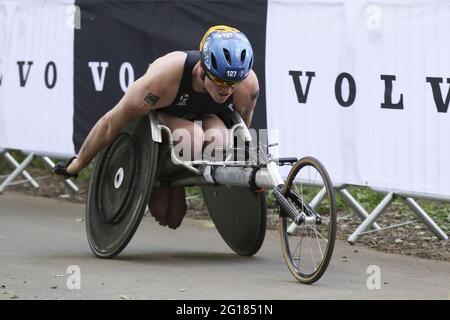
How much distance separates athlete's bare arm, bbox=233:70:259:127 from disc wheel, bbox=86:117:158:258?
62 centimetres

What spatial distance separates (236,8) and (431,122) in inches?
87.6

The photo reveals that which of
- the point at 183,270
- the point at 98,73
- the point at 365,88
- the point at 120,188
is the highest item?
the point at 98,73

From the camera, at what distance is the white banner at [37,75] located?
39.7 ft

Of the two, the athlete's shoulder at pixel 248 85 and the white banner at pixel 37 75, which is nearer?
the athlete's shoulder at pixel 248 85

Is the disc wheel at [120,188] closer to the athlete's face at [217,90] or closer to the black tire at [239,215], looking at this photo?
the athlete's face at [217,90]

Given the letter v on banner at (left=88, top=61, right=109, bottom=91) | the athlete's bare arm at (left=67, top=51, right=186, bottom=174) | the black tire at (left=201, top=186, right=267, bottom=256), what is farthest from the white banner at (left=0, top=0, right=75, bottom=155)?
the athlete's bare arm at (left=67, top=51, right=186, bottom=174)

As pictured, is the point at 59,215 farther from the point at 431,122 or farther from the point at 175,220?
the point at 431,122

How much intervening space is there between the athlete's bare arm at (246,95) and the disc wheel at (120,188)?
0.62 meters

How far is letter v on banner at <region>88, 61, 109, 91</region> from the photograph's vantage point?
38.6 ft

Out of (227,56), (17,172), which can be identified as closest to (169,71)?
(227,56)

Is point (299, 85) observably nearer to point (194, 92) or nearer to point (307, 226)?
point (194, 92)

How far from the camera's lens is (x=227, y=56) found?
313 inches

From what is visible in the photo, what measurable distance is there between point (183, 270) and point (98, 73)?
3949 millimetres

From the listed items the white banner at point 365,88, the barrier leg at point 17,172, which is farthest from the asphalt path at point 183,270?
the barrier leg at point 17,172
